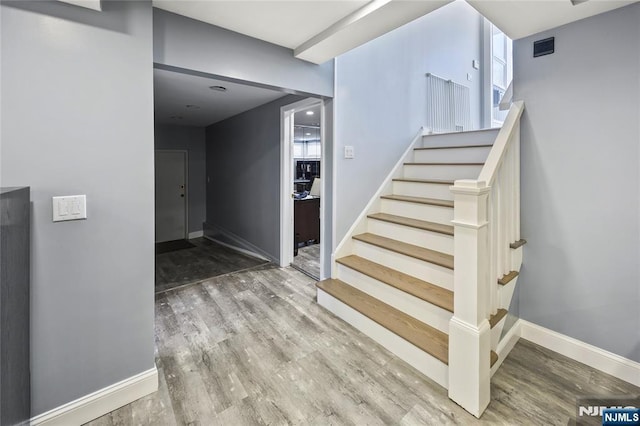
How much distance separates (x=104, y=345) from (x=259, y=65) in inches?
81.5

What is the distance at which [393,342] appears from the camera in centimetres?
204

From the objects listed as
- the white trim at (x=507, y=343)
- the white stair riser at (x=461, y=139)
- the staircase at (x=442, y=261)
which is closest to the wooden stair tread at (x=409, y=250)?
the staircase at (x=442, y=261)

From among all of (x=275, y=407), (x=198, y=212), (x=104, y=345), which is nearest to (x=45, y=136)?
(x=104, y=345)

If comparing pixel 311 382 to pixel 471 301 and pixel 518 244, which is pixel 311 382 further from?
pixel 518 244

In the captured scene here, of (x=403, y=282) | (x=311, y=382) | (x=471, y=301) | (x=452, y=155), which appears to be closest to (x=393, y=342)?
(x=403, y=282)

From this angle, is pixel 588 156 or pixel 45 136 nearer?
pixel 45 136

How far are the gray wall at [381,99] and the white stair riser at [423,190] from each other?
0.75ft

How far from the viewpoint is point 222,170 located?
5.38 meters

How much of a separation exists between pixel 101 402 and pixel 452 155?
3.44 meters

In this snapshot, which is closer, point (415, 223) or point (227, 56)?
point (227, 56)

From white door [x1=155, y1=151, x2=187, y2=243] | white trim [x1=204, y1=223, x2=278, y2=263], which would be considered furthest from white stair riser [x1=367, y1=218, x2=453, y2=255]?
white door [x1=155, y1=151, x2=187, y2=243]

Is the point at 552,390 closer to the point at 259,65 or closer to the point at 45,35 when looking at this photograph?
the point at 259,65

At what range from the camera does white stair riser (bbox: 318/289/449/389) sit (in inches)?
69.0

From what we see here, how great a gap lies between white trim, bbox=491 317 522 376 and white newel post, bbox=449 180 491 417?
367 millimetres
